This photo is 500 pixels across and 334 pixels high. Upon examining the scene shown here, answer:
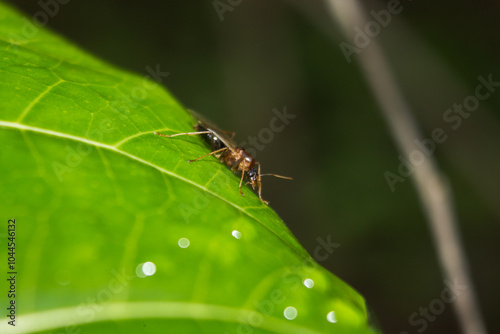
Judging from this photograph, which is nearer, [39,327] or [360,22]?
[39,327]

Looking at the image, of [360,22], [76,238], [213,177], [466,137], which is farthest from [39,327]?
[466,137]

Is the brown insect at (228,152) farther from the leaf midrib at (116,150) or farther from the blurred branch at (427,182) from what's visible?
the leaf midrib at (116,150)

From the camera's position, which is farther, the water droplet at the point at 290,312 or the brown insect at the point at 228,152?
the brown insect at the point at 228,152

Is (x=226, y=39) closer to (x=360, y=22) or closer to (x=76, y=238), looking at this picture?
(x=360, y=22)

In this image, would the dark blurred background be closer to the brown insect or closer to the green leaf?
the brown insect

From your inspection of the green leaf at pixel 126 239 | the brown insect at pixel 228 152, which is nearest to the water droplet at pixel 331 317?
the green leaf at pixel 126 239

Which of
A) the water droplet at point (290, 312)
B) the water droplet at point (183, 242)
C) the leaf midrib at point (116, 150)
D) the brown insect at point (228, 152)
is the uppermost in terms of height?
the water droplet at point (290, 312)
